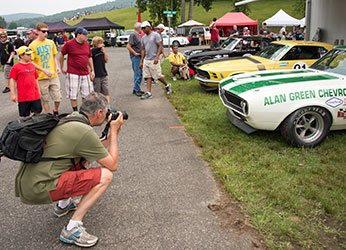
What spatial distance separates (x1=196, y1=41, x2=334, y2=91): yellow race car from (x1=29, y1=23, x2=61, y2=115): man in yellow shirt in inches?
151

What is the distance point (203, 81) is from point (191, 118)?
225 cm

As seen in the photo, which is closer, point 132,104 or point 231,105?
point 231,105

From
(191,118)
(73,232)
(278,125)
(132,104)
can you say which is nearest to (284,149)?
(278,125)

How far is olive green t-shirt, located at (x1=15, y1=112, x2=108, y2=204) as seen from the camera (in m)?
2.46

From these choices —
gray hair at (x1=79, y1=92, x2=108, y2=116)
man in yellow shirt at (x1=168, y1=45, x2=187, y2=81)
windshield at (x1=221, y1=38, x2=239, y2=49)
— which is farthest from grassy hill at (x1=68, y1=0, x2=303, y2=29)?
gray hair at (x1=79, y1=92, x2=108, y2=116)

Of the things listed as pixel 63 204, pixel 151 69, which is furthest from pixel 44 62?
pixel 63 204

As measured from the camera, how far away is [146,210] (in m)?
3.20

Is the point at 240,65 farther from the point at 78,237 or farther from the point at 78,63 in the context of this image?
the point at 78,237

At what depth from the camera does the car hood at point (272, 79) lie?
15.8 ft

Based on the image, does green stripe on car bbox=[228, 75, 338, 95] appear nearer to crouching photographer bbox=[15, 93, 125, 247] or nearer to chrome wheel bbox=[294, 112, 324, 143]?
chrome wheel bbox=[294, 112, 324, 143]

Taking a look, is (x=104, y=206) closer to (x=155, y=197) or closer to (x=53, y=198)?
(x=155, y=197)

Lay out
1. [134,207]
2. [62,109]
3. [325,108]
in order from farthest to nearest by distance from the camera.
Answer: [62,109] → [325,108] → [134,207]

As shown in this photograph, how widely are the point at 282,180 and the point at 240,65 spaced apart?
465 centimetres

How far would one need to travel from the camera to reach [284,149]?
15.2 feet
